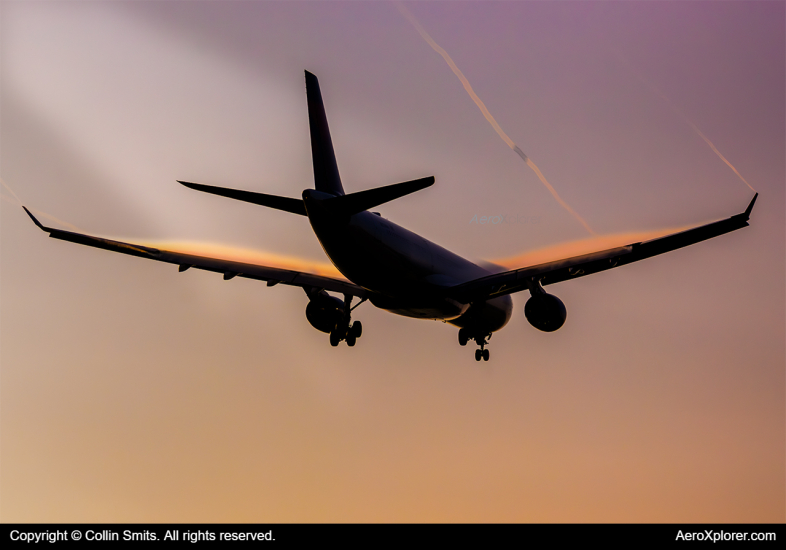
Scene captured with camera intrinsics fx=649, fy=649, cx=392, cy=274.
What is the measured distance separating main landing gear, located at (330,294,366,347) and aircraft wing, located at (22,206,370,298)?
2.39 feet

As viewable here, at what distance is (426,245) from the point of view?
27656mm

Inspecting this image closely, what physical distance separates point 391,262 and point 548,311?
608 centimetres

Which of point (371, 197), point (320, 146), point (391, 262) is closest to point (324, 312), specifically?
point (391, 262)

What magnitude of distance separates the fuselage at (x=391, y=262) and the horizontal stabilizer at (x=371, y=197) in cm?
71

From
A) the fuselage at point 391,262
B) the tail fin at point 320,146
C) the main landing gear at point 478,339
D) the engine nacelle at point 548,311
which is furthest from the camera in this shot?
the main landing gear at point 478,339

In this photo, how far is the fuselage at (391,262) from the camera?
74.6 feet

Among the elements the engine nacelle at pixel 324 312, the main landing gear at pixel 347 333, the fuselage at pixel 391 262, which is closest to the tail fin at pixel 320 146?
the fuselage at pixel 391 262

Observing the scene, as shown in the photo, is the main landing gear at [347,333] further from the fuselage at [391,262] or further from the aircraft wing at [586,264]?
the aircraft wing at [586,264]

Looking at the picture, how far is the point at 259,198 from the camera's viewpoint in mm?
20938

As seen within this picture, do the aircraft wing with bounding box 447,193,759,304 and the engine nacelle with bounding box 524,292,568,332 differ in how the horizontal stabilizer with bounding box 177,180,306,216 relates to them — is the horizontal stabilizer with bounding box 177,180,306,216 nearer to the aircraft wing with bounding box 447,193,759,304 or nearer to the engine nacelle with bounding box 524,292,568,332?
the aircraft wing with bounding box 447,193,759,304

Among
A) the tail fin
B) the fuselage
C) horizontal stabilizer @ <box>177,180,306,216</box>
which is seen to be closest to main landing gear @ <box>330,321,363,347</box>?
the fuselage

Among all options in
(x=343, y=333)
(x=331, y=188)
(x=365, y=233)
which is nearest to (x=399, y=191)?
(x=365, y=233)

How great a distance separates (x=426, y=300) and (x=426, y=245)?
9.05 ft
